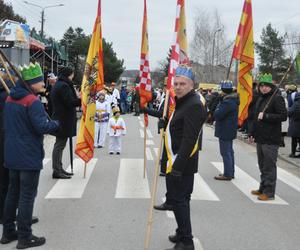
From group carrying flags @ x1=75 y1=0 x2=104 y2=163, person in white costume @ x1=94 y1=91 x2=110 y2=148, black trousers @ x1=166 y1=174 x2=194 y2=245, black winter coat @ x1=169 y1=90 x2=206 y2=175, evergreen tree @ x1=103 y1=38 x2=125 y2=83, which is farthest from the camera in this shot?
evergreen tree @ x1=103 y1=38 x2=125 y2=83

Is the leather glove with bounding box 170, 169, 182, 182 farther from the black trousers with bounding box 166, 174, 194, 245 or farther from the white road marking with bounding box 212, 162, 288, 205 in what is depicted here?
the white road marking with bounding box 212, 162, 288, 205

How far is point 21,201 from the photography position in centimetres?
509

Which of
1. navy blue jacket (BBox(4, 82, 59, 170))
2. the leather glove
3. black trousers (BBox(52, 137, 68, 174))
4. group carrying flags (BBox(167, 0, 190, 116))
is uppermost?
group carrying flags (BBox(167, 0, 190, 116))

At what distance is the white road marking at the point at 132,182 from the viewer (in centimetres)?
784

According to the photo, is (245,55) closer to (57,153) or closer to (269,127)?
(269,127)

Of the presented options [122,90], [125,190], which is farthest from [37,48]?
[125,190]

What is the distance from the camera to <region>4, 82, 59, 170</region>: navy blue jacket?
4961mm

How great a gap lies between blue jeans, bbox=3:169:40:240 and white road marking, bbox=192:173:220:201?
10.7 feet

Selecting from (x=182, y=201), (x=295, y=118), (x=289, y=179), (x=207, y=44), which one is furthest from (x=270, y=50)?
(x=182, y=201)

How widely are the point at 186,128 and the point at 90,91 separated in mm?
4702

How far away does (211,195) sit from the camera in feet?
26.1

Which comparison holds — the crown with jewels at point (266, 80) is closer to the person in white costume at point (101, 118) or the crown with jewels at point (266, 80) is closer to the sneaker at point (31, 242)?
the sneaker at point (31, 242)

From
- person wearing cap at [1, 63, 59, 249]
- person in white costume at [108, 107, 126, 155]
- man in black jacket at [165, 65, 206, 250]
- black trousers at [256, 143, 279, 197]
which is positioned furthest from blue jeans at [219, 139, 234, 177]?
person wearing cap at [1, 63, 59, 249]

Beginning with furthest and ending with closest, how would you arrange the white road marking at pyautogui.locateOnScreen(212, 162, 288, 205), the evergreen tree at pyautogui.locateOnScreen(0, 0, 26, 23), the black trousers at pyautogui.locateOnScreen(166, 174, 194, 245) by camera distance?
the evergreen tree at pyautogui.locateOnScreen(0, 0, 26, 23)
the white road marking at pyautogui.locateOnScreen(212, 162, 288, 205)
the black trousers at pyautogui.locateOnScreen(166, 174, 194, 245)
